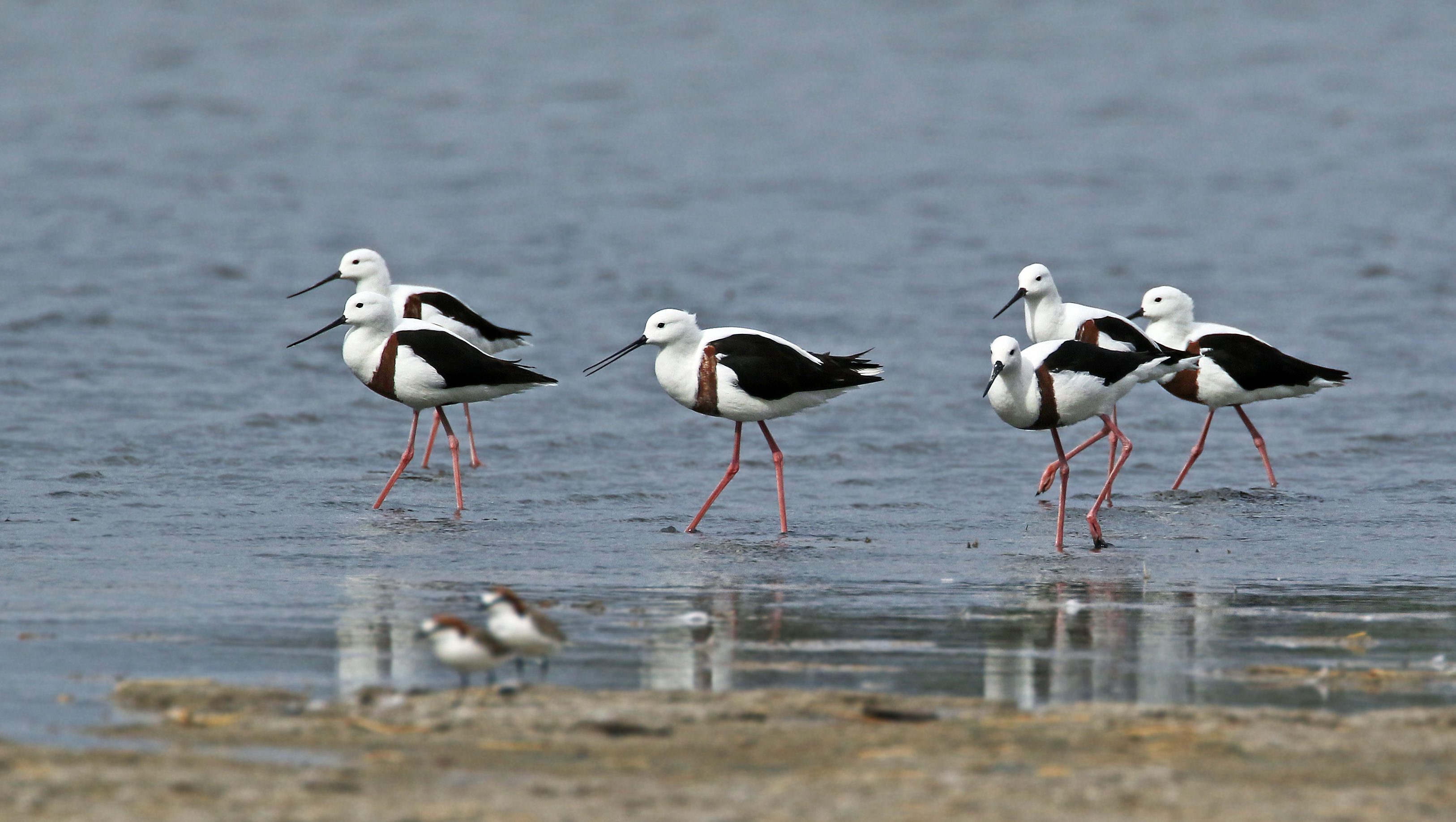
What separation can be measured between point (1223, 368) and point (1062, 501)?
2.59m

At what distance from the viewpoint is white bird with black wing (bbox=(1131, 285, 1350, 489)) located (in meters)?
11.5

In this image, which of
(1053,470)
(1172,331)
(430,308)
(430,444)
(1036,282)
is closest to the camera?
(1053,470)

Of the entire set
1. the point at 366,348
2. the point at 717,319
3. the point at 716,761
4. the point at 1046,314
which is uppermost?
the point at 717,319

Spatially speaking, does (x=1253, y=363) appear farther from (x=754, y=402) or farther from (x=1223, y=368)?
(x=754, y=402)

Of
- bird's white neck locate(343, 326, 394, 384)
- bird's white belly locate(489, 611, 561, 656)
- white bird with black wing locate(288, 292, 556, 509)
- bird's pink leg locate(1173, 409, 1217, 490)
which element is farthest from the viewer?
bird's pink leg locate(1173, 409, 1217, 490)

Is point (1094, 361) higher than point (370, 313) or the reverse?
the reverse

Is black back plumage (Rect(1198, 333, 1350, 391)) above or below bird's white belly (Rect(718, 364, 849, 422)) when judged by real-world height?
above

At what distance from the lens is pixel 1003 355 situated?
909 centimetres

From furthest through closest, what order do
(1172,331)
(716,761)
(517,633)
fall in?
1. (1172,331)
2. (517,633)
3. (716,761)

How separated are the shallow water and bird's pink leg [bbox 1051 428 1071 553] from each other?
0.11 m

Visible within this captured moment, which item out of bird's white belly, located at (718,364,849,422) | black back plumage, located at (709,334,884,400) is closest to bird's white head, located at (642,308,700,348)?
black back plumage, located at (709,334,884,400)

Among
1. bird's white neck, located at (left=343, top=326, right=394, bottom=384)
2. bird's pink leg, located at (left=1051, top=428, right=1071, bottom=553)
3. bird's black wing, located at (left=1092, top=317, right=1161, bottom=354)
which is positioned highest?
bird's black wing, located at (left=1092, top=317, right=1161, bottom=354)

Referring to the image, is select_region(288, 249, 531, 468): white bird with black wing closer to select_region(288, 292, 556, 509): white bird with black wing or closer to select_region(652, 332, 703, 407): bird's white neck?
select_region(288, 292, 556, 509): white bird with black wing

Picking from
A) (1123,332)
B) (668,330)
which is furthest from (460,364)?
(1123,332)
